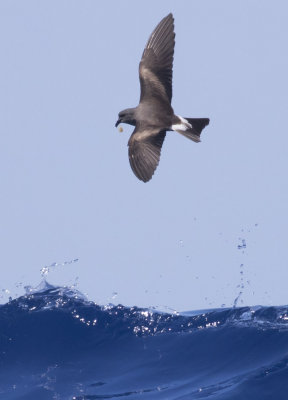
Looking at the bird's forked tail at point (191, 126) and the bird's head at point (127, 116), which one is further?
the bird's head at point (127, 116)

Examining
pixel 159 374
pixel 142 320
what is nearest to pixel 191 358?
pixel 159 374

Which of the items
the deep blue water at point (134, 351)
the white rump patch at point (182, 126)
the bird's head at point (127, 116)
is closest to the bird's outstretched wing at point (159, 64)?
the bird's head at point (127, 116)

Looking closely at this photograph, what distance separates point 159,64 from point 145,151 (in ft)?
5.54

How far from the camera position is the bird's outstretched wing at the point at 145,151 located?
457 inches

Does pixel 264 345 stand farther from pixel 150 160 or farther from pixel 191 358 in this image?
pixel 150 160

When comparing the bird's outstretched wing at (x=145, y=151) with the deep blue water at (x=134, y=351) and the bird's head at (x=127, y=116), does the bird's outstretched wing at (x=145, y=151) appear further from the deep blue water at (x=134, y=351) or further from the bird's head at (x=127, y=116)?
the deep blue water at (x=134, y=351)

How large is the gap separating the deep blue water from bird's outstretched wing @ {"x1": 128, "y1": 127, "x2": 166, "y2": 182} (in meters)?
2.98

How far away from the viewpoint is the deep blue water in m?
12.5

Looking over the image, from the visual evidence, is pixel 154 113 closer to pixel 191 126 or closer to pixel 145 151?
pixel 191 126

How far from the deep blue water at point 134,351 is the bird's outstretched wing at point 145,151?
118 inches

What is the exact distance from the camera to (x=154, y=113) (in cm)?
1255

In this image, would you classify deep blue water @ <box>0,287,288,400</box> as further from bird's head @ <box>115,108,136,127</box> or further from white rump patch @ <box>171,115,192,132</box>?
bird's head @ <box>115,108,136,127</box>

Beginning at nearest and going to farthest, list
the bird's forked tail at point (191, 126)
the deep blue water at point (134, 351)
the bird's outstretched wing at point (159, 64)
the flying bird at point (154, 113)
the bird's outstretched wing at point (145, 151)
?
1. the bird's outstretched wing at point (145, 151)
2. the flying bird at point (154, 113)
3. the bird's forked tail at point (191, 126)
4. the deep blue water at point (134, 351)
5. the bird's outstretched wing at point (159, 64)

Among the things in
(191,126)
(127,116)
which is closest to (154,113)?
(127,116)
